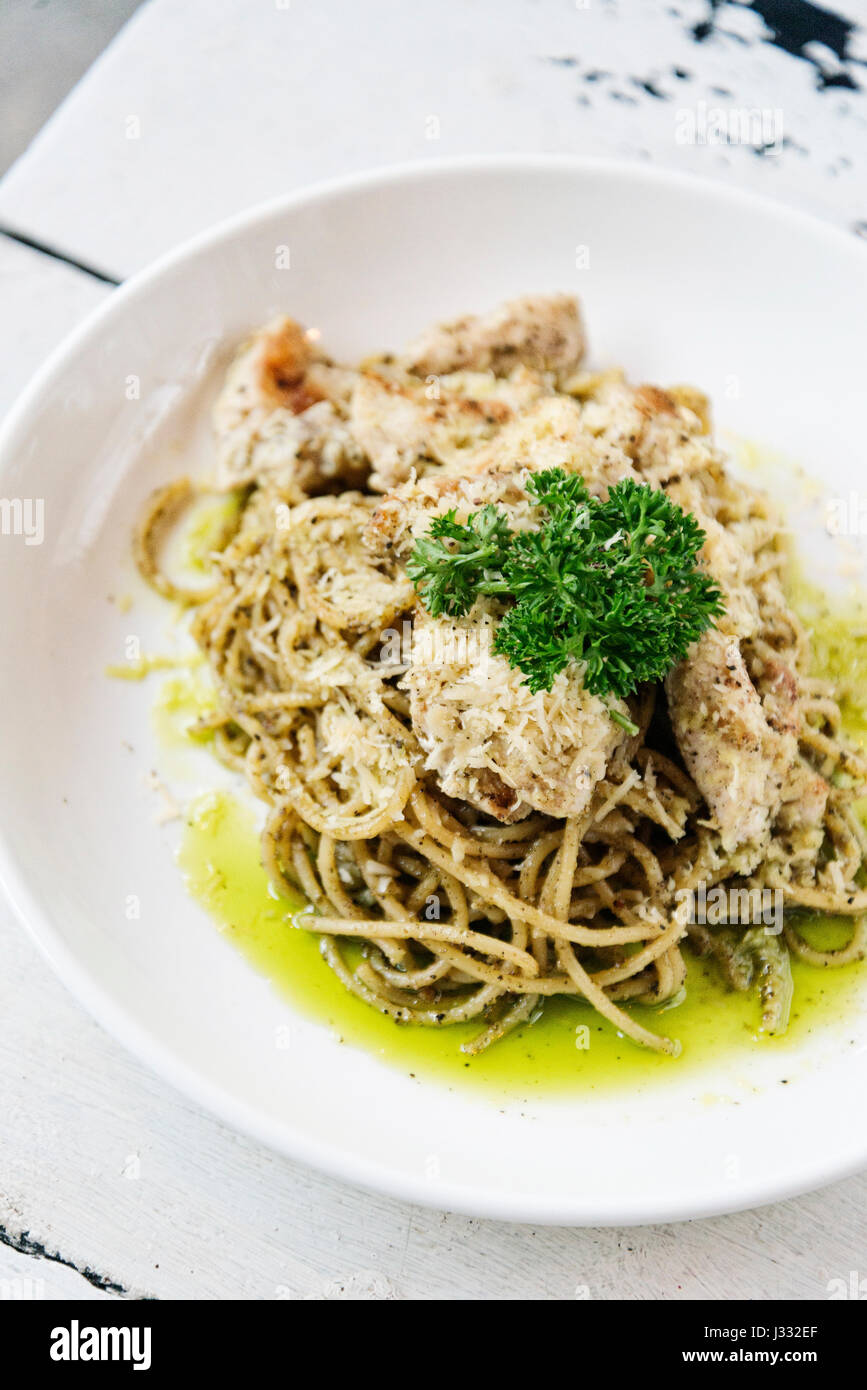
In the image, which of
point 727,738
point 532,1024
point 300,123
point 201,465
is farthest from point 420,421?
point 300,123

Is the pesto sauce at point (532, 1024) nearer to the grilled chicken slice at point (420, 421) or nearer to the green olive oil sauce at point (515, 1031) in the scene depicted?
the green olive oil sauce at point (515, 1031)

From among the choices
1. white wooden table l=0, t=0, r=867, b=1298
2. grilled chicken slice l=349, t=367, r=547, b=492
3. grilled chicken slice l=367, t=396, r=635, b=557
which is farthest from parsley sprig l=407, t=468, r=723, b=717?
white wooden table l=0, t=0, r=867, b=1298

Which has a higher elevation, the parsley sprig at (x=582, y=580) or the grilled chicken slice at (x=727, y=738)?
the parsley sprig at (x=582, y=580)

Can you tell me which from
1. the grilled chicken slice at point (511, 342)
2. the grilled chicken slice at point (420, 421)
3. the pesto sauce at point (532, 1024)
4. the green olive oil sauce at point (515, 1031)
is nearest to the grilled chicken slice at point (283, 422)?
the grilled chicken slice at point (420, 421)

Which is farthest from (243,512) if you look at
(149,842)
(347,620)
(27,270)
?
(27,270)

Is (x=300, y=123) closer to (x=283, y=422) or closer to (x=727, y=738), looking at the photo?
(x=283, y=422)

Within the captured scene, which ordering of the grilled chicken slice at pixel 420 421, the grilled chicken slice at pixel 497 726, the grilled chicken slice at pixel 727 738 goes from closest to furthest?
the grilled chicken slice at pixel 497 726, the grilled chicken slice at pixel 727 738, the grilled chicken slice at pixel 420 421
